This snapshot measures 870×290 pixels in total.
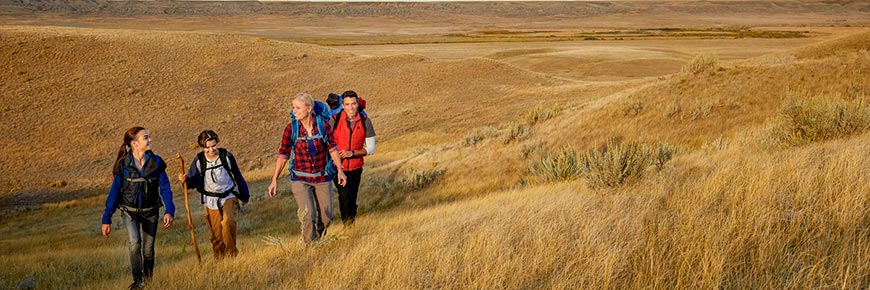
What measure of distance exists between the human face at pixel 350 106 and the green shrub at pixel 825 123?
5679 mm

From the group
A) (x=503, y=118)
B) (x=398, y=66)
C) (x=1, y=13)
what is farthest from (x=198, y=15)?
(x=503, y=118)

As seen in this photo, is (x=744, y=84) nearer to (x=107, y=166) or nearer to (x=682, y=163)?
(x=682, y=163)

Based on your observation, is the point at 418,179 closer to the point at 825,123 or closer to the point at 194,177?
the point at 194,177

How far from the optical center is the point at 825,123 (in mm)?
7688

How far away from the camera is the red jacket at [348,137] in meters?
6.82

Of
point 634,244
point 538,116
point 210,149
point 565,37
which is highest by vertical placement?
point 565,37

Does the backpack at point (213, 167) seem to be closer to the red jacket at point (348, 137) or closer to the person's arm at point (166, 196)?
the person's arm at point (166, 196)

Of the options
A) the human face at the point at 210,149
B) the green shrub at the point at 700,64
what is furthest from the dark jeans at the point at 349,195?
the green shrub at the point at 700,64

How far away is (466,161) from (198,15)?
20502 centimetres

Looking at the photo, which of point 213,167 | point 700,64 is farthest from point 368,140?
point 700,64

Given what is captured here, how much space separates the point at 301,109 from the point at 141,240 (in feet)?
6.45

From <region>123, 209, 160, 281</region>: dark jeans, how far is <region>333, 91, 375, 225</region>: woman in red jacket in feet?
7.22

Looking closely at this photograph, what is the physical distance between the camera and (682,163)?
23.1 ft

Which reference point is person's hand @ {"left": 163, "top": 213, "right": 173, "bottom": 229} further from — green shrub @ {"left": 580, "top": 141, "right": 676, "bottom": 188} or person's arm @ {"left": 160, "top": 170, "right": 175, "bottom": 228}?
green shrub @ {"left": 580, "top": 141, "right": 676, "bottom": 188}
